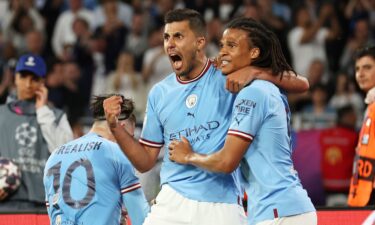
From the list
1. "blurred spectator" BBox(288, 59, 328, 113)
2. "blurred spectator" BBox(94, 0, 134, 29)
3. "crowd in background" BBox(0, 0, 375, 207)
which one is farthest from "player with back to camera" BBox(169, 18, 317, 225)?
"blurred spectator" BBox(94, 0, 134, 29)

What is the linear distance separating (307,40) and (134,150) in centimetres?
818

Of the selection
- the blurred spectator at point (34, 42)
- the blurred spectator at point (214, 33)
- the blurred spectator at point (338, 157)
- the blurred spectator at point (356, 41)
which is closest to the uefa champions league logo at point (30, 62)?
the blurred spectator at point (338, 157)

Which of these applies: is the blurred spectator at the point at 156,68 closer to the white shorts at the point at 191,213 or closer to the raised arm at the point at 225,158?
the white shorts at the point at 191,213

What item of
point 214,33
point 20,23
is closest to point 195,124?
point 214,33

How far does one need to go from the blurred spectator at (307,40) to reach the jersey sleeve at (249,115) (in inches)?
324

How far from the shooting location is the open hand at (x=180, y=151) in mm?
5574

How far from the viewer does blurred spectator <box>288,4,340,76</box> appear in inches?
538

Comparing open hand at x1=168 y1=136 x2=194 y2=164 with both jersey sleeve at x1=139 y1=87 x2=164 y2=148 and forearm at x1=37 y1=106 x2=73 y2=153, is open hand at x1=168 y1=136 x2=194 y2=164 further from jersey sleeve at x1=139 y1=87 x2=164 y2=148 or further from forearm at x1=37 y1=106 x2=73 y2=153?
forearm at x1=37 y1=106 x2=73 y2=153

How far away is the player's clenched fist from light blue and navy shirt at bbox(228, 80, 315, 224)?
2.41 feet

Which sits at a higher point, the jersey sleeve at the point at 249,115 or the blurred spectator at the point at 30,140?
the jersey sleeve at the point at 249,115

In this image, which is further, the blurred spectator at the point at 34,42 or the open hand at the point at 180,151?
the blurred spectator at the point at 34,42

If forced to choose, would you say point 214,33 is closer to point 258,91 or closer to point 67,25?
point 67,25

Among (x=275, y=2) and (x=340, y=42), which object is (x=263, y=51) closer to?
(x=340, y=42)

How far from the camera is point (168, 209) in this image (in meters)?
5.71
